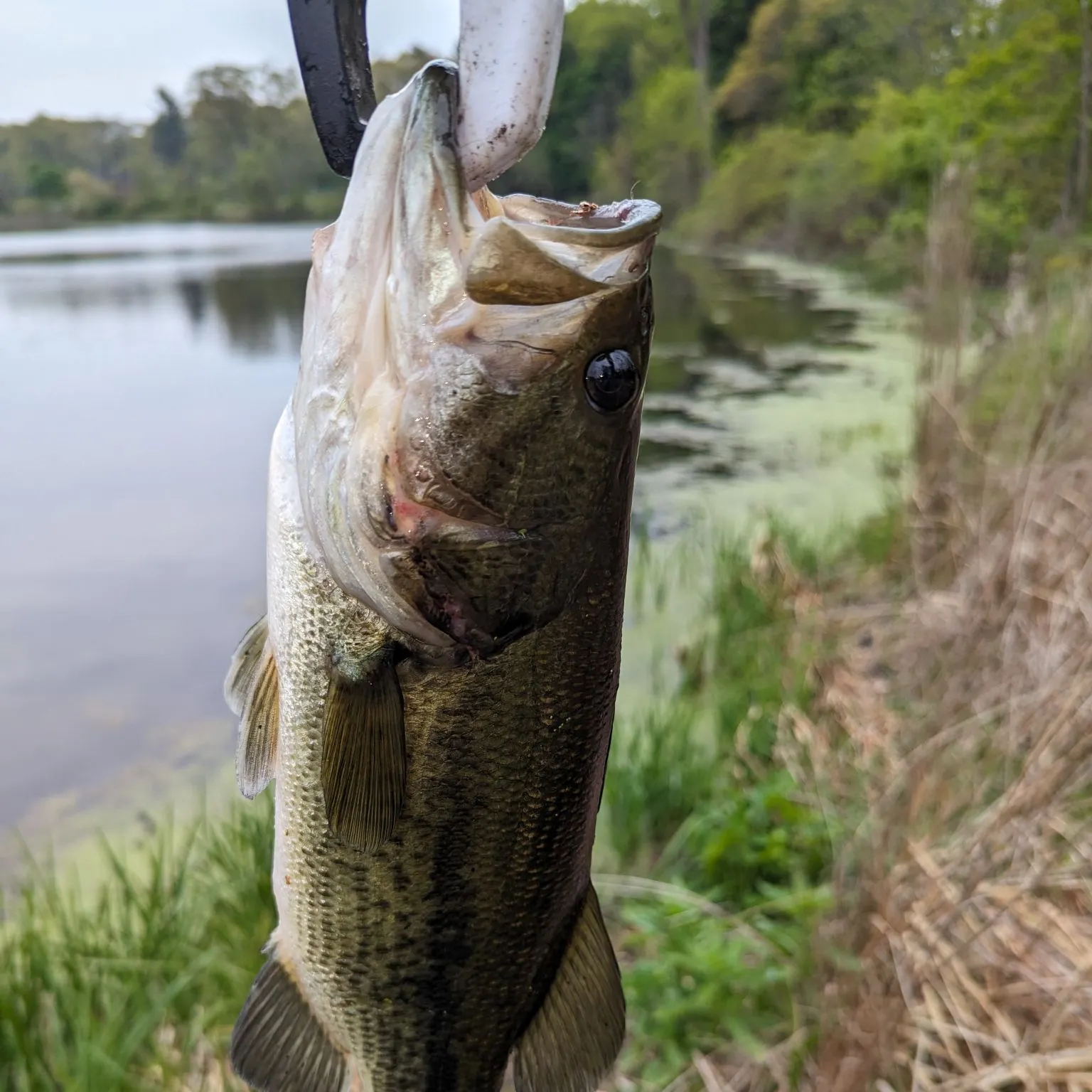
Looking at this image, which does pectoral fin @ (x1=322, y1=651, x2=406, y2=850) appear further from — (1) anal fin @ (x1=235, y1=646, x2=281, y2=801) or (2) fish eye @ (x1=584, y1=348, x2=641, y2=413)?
(2) fish eye @ (x1=584, y1=348, x2=641, y2=413)

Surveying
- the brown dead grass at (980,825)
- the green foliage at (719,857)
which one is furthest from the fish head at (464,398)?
the green foliage at (719,857)

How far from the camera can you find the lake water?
4.85 m

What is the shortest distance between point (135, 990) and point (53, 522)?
5670 mm

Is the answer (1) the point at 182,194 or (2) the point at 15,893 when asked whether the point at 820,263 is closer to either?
(1) the point at 182,194

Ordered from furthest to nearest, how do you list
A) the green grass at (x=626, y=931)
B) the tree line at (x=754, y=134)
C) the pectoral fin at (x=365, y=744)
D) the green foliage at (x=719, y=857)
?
the tree line at (x=754, y=134)
the green foliage at (x=719, y=857)
the green grass at (x=626, y=931)
the pectoral fin at (x=365, y=744)

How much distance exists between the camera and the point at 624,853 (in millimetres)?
3426

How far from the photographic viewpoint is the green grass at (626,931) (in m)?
2.36

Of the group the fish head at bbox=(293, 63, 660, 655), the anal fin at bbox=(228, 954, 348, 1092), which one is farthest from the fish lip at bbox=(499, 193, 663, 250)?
the anal fin at bbox=(228, 954, 348, 1092)

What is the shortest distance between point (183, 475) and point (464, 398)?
7714mm

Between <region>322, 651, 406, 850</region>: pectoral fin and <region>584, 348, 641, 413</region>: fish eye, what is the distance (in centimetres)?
41

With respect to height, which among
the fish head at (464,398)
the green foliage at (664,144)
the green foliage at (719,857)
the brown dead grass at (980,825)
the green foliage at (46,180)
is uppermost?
the green foliage at (664,144)

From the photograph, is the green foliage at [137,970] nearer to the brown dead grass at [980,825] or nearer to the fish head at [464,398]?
the brown dead grass at [980,825]

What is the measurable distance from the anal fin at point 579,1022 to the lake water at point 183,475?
3451 millimetres

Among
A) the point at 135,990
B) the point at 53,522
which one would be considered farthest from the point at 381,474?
the point at 53,522
